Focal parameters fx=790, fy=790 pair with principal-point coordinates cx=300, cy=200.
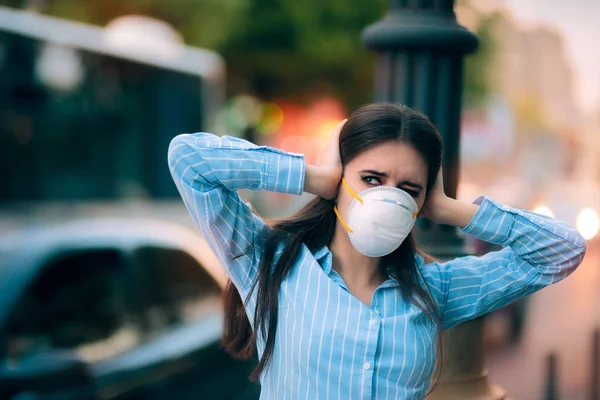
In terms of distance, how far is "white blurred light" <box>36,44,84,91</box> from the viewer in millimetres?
10172

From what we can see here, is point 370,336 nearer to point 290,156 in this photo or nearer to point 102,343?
point 290,156

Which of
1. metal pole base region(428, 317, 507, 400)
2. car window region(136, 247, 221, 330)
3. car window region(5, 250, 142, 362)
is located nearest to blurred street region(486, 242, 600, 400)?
car window region(136, 247, 221, 330)

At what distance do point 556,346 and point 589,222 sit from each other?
3467mm

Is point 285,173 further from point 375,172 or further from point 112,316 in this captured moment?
point 112,316

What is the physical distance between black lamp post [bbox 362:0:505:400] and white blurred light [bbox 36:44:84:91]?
8.17m

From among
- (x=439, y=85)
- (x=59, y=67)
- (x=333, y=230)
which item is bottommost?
(x=59, y=67)

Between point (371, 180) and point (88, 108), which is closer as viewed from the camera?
point (371, 180)

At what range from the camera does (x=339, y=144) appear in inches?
81.6

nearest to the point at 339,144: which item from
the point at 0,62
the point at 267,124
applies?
the point at 0,62

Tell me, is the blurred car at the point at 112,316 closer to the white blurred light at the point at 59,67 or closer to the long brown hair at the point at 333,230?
the long brown hair at the point at 333,230

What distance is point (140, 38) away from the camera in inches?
470

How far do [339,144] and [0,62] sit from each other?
27.8 feet

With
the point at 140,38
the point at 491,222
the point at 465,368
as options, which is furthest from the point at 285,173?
the point at 140,38

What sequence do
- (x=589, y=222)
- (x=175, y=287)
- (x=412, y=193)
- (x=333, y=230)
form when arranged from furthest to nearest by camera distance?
(x=589, y=222) → (x=175, y=287) → (x=333, y=230) → (x=412, y=193)
